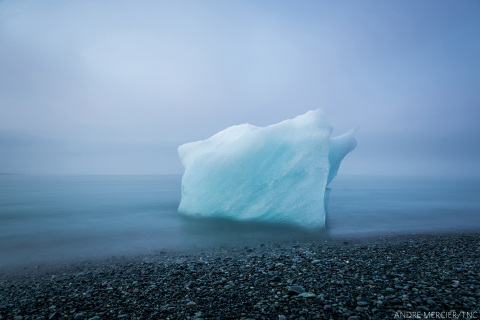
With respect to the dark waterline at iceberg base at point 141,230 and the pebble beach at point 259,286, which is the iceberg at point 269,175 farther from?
the pebble beach at point 259,286

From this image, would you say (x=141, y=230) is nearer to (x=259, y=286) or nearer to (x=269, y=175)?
(x=269, y=175)

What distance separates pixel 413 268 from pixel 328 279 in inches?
64.6

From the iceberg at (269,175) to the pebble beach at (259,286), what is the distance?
2.91 meters

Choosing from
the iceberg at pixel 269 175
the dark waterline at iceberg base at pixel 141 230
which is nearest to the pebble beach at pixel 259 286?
the dark waterline at iceberg base at pixel 141 230

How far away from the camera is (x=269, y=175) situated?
9383 millimetres

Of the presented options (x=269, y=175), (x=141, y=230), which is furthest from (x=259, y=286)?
(x=141, y=230)

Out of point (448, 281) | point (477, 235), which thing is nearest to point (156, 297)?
point (448, 281)

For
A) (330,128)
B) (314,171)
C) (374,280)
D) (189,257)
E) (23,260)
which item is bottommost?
(23,260)

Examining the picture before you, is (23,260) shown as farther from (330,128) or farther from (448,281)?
(330,128)

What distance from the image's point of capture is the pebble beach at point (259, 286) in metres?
3.13

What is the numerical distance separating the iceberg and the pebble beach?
2912 mm

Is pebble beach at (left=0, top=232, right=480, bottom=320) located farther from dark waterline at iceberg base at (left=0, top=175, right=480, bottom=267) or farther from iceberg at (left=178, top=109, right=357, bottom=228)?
iceberg at (left=178, top=109, right=357, bottom=228)

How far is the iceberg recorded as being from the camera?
880cm

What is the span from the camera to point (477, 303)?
10.3 ft
